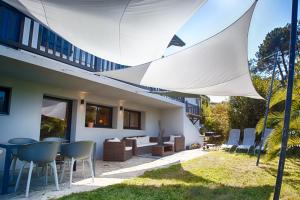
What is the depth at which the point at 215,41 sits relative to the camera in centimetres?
543

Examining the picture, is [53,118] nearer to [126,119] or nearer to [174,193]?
[126,119]

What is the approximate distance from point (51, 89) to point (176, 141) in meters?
7.11

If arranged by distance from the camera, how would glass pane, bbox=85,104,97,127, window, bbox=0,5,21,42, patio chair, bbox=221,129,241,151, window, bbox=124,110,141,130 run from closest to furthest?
window, bbox=0,5,21,42 → glass pane, bbox=85,104,97,127 → patio chair, bbox=221,129,241,151 → window, bbox=124,110,141,130

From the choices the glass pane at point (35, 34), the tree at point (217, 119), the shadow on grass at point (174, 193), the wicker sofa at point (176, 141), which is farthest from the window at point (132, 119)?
the shadow on grass at point (174, 193)

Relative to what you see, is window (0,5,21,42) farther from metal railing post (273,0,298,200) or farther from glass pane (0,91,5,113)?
metal railing post (273,0,298,200)

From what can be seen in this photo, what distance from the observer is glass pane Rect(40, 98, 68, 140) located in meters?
8.70

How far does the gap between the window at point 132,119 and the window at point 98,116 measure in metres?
1.40

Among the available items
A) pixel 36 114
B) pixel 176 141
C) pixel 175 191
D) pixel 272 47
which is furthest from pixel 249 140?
pixel 272 47

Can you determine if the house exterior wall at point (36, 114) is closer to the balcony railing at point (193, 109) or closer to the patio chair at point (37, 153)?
the patio chair at point (37, 153)

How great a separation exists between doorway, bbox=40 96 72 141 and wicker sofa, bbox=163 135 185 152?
5592mm

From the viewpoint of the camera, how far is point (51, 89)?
8.54 metres

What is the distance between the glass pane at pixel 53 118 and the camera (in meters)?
8.70

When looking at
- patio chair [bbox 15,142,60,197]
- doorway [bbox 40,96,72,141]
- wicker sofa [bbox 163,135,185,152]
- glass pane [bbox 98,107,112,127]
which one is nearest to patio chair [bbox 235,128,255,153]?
wicker sofa [bbox 163,135,185,152]

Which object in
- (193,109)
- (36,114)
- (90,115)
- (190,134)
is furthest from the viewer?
(193,109)
